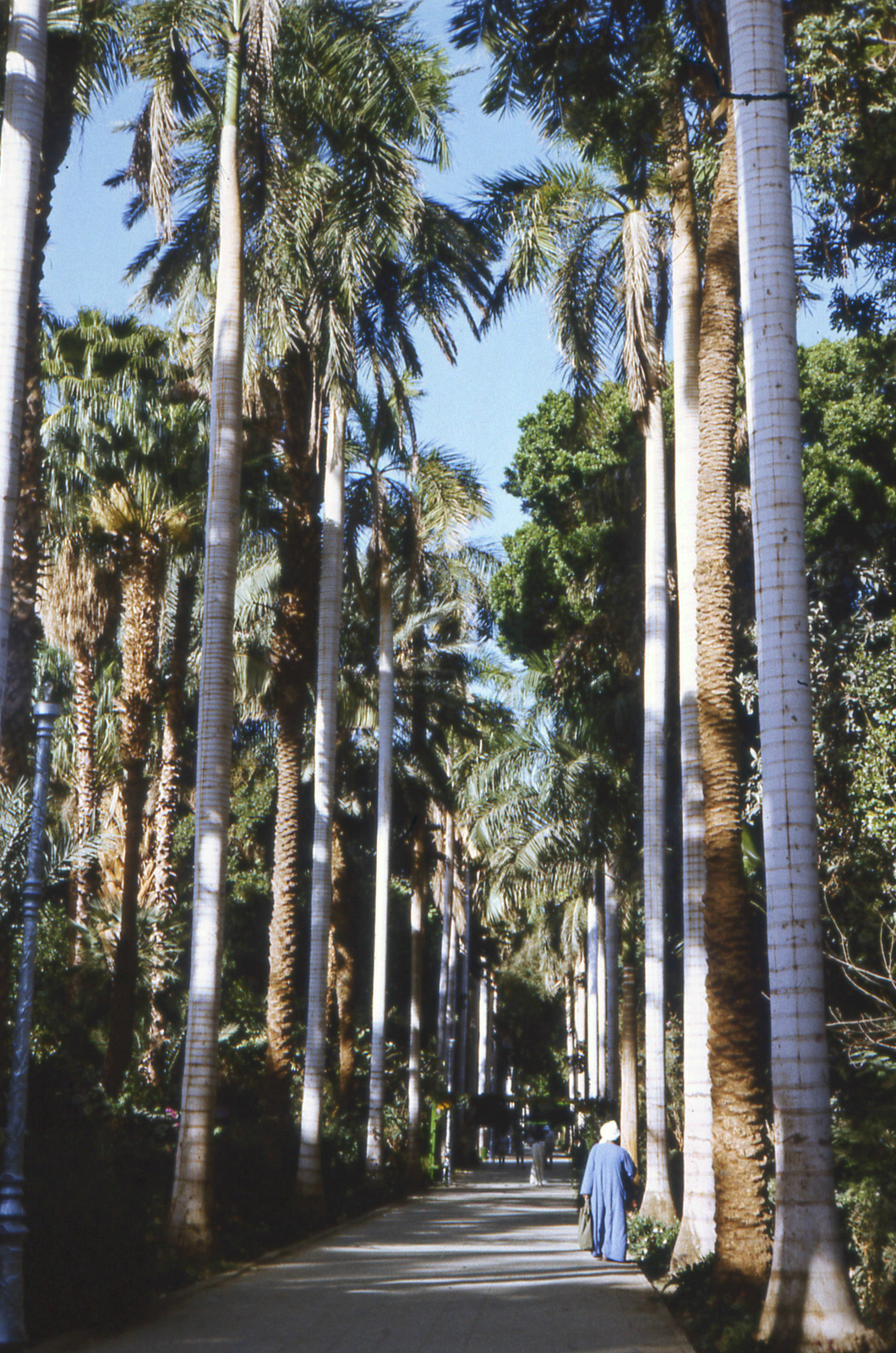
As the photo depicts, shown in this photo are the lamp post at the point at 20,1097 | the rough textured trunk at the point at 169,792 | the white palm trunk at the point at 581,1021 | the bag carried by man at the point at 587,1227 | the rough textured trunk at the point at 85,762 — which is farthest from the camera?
the white palm trunk at the point at 581,1021

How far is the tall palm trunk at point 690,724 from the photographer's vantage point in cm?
1345

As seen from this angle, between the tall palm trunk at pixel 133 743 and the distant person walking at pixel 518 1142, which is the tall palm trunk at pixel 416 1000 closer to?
the tall palm trunk at pixel 133 743

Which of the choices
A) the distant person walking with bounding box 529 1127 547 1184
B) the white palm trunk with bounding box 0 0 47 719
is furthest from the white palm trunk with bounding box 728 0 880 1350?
the distant person walking with bounding box 529 1127 547 1184

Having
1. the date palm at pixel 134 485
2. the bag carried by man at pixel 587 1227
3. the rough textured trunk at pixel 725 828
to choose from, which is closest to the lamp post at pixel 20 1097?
the rough textured trunk at pixel 725 828

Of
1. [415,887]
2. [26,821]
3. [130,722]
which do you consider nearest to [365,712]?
[415,887]

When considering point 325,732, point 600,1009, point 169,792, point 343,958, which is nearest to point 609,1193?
point 325,732

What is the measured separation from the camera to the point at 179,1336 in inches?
345

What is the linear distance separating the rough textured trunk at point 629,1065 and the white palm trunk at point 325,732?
666cm

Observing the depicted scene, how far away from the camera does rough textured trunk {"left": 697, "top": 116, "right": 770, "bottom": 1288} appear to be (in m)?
10.4

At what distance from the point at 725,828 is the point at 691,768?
3.43m

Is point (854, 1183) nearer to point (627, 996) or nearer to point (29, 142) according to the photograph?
point (29, 142)

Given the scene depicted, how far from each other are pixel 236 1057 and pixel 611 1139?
14228 mm

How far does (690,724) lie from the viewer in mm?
14859

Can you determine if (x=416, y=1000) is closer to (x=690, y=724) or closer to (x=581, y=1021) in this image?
(x=690, y=724)
